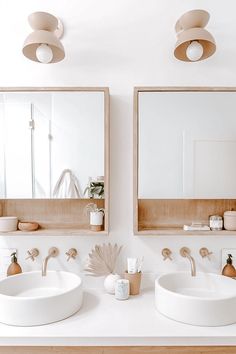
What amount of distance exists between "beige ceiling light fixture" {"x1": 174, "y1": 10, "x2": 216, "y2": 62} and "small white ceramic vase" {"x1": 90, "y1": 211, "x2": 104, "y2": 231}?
94cm

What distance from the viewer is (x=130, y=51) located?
1684 millimetres

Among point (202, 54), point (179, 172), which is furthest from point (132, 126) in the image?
point (202, 54)

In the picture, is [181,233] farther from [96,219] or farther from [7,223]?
[7,223]

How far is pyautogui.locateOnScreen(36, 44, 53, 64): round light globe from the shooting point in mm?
1503

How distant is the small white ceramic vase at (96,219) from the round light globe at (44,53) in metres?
0.83

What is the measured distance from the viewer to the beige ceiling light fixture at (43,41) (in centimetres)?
147

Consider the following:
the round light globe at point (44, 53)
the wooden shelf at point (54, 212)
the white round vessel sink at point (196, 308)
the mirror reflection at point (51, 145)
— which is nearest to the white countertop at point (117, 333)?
the white round vessel sink at point (196, 308)

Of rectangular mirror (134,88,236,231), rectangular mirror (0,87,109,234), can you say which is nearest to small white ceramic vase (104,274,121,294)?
rectangular mirror (134,88,236,231)

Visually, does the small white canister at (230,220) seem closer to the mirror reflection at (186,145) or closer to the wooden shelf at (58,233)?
the mirror reflection at (186,145)

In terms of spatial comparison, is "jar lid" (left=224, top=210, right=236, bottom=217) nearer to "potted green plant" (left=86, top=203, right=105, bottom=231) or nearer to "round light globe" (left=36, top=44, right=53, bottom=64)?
"potted green plant" (left=86, top=203, right=105, bottom=231)

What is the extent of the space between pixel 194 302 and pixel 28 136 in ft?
3.86

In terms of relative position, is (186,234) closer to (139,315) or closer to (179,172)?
Answer: (179,172)

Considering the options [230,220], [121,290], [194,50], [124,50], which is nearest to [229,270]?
[230,220]

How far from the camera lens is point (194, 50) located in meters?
1.51
